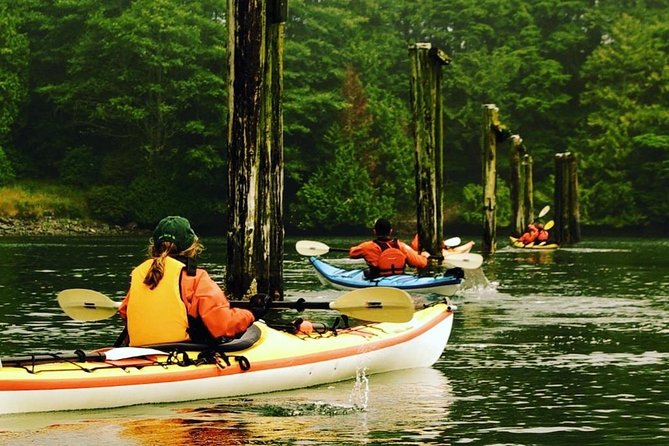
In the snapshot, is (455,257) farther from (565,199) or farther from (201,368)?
(565,199)

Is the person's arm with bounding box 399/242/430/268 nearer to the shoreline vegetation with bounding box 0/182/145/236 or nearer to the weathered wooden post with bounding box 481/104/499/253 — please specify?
the weathered wooden post with bounding box 481/104/499/253

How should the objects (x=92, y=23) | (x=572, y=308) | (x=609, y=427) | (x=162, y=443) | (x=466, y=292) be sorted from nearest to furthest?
(x=162, y=443)
(x=609, y=427)
(x=572, y=308)
(x=466, y=292)
(x=92, y=23)

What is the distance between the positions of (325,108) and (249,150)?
50.2 m

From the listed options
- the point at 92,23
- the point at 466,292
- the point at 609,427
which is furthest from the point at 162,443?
the point at 92,23

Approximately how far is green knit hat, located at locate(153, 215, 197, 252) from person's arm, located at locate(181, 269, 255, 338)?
22 cm

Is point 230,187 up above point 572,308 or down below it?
above

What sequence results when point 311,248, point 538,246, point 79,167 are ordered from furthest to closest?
point 79,167 → point 538,246 → point 311,248

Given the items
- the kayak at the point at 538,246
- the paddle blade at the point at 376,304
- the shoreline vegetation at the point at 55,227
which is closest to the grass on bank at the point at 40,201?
the shoreline vegetation at the point at 55,227

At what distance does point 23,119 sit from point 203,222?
30.2ft

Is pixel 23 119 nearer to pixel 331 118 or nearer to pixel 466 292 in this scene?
pixel 331 118

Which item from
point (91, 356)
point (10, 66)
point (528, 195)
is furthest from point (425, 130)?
point (10, 66)

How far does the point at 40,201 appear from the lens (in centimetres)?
5803

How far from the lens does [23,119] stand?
63188 millimetres

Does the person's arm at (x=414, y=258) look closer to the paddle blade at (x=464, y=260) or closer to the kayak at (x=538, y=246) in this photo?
the paddle blade at (x=464, y=260)
